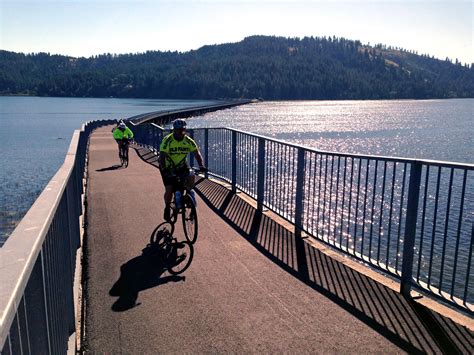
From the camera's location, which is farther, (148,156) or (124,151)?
(148,156)

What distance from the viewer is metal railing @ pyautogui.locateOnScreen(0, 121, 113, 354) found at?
198 cm

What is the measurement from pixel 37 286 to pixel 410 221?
4265 millimetres

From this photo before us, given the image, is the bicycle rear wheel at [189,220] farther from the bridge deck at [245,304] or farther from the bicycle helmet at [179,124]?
the bicycle helmet at [179,124]

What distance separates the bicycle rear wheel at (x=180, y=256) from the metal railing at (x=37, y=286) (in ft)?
6.56

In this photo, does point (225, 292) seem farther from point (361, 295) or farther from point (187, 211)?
point (187, 211)

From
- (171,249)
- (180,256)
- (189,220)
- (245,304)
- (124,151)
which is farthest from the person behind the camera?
(124,151)

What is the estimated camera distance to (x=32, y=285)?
2.52 m

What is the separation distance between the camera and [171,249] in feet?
24.5

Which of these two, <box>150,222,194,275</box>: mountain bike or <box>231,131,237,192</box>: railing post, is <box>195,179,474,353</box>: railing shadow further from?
<box>231,131,237,192</box>: railing post

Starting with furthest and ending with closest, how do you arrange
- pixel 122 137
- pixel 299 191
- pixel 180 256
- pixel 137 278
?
pixel 122 137
pixel 299 191
pixel 180 256
pixel 137 278

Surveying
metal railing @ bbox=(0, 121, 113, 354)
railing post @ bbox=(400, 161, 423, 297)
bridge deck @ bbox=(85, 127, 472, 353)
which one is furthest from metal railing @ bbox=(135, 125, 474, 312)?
metal railing @ bbox=(0, 121, 113, 354)

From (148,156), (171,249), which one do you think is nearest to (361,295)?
(171,249)

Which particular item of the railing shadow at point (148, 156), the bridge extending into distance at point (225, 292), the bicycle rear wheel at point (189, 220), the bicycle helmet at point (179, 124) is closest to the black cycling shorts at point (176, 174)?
the bicycle rear wheel at point (189, 220)

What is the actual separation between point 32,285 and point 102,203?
8604mm
